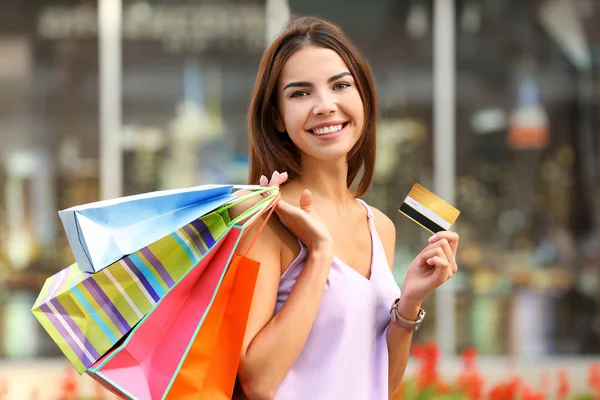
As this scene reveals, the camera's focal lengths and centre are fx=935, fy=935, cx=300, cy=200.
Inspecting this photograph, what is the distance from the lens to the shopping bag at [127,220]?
5.24 ft

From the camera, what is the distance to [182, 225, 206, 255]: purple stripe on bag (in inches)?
67.9

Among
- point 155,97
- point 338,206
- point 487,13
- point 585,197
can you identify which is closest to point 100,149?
point 155,97

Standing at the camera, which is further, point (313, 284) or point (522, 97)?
point (522, 97)

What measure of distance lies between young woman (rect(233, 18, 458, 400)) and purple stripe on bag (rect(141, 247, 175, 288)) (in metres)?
0.19

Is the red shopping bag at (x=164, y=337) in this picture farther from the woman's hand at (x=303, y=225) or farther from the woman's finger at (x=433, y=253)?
the woman's finger at (x=433, y=253)

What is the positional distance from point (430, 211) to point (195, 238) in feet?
1.76

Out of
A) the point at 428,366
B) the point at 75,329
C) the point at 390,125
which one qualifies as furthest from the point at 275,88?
the point at 390,125

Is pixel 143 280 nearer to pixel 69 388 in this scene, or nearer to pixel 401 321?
pixel 401 321

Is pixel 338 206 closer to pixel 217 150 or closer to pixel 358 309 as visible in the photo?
pixel 358 309

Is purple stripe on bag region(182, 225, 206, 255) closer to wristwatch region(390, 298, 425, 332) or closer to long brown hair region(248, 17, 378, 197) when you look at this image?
long brown hair region(248, 17, 378, 197)

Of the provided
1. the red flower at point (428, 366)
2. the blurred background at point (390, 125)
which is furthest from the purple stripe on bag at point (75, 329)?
the blurred background at point (390, 125)

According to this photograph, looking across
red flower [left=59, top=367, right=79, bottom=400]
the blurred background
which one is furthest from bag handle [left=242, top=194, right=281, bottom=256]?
the blurred background

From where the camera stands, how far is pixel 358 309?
6.35ft

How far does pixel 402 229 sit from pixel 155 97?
2224 millimetres
